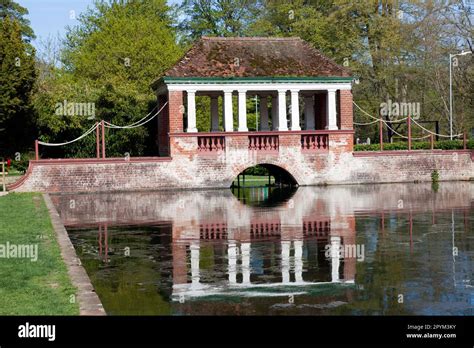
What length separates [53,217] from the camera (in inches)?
813

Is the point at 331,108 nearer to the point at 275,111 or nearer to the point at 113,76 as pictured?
the point at 275,111

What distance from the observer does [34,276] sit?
1142cm

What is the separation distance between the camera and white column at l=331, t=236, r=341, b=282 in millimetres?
11609

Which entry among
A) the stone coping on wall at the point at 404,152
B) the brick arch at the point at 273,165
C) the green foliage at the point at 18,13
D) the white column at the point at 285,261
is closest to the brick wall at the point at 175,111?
the brick arch at the point at 273,165

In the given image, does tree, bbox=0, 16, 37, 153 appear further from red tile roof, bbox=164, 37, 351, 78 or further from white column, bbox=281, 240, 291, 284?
white column, bbox=281, 240, 291, 284

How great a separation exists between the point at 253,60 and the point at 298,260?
2499 cm

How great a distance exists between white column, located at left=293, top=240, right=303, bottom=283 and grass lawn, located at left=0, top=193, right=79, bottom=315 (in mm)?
3289

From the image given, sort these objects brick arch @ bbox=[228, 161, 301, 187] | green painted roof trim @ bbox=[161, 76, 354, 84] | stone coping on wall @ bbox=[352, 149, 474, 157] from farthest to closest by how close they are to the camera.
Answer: stone coping on wall @ bbox=[352, 149, 474, 157] → brick arch @ bbox=[228, 161, 301, 187] → green painted roof trim @ bbox=[161, 76, 354, 84]

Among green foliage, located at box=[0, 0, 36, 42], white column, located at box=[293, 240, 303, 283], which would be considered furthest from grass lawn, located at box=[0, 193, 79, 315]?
green foliage, located at box=[0, 0, 36, 42]

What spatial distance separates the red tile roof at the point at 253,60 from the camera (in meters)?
36.0

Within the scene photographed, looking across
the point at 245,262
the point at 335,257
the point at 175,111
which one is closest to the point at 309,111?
the point at 175,111
